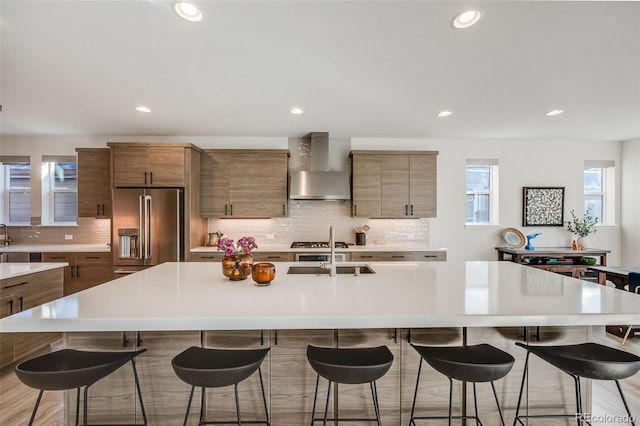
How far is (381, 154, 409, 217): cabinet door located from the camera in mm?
4320

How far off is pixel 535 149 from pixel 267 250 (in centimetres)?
467

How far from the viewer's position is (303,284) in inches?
70.9

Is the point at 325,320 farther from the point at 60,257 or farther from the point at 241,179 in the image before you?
the point at 60,257

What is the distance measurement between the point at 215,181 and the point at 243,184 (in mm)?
415

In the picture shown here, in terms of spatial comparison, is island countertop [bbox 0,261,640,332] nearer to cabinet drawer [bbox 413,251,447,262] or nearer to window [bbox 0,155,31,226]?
cabinet drawer [bbox 413,251,447,262]

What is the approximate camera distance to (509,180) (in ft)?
15.7

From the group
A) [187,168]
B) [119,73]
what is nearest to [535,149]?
[187,168]

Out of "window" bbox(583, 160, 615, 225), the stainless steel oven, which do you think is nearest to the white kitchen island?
the stainless steel oven

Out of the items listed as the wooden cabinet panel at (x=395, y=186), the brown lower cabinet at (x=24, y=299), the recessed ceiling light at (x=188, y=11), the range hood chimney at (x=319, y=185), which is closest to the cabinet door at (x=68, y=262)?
the brown lower cabinet at (x=24, y=299)

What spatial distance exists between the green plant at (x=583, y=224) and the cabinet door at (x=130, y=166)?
6.54 metres

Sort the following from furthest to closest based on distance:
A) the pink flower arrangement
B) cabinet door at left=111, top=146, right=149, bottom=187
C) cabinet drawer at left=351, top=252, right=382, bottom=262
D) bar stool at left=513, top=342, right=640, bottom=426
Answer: cabinet drawer at left=351, top=252, right=382, bottom=262 < cabinet door at left=111, top=146, right=149, bottom=187 < the pink flower arrangement < bar stool at left=513, top=342, right=640, bottom=426

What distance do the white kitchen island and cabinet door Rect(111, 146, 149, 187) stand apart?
2.47 metres

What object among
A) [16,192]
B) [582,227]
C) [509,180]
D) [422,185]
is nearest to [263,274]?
[422,185]

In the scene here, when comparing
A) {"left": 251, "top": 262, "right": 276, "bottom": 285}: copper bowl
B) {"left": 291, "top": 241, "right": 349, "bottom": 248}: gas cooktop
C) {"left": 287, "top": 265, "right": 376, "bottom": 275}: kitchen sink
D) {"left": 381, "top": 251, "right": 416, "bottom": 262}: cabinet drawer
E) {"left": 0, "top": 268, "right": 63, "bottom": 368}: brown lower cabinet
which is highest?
{"left": 251, "top": 262, "right": 276, "bottom": 285}: copper bowl
